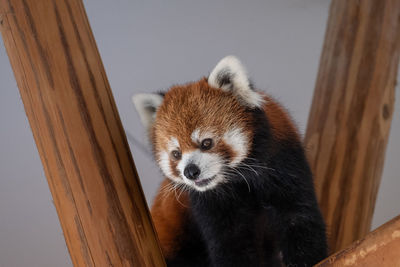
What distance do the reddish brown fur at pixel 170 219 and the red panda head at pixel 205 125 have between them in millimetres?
242

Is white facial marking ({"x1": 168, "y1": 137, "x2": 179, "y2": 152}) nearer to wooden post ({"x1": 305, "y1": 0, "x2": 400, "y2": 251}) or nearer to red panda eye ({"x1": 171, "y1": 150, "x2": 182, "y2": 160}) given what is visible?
red panda eye ({"x1": 171, "y1": 150, "x2": 182, "y2": 160})

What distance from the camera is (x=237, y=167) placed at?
4.57ft

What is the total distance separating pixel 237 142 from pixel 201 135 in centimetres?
11

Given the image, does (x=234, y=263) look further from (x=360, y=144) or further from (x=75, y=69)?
(x=360, y=144)

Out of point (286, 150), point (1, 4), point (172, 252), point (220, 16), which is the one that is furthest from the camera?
point (220, 16)

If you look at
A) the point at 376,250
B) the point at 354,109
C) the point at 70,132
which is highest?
the point at 70,132

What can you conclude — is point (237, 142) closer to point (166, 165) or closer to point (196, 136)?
point (196, 136)

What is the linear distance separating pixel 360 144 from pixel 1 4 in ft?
5.24

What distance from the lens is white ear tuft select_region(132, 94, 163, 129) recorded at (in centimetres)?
152

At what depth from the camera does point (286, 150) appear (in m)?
1.47

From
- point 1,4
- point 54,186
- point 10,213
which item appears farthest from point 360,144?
point 10,213

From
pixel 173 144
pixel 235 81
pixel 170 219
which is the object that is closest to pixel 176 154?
pixel 173 144

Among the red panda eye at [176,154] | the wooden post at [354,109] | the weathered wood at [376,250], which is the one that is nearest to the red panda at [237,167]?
the red panda eye at [176,154]

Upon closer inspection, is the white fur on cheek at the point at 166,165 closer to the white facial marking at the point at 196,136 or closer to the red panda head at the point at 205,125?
the red panda head at the point at 205,125
